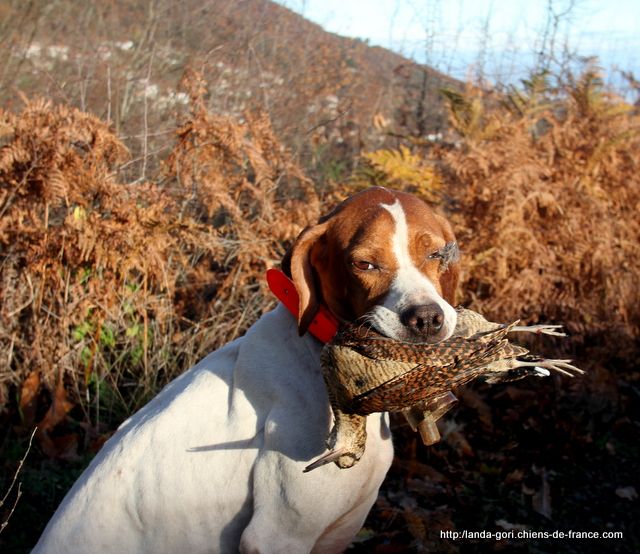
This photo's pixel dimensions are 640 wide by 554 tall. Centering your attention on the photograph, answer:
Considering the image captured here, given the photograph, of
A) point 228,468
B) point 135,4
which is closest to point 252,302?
point 228,468

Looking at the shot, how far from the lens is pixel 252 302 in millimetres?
4984

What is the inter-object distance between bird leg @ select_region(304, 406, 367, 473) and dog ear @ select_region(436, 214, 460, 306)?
0.67m

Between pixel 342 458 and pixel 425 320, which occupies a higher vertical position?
pixel 425 320

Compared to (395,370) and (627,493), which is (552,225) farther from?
(395,370)

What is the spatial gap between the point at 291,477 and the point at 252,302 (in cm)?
266

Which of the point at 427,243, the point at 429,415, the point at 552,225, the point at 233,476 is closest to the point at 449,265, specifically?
the point at 427,243

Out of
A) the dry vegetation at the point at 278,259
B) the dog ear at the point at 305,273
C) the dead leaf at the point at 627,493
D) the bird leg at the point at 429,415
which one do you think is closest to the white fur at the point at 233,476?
the dog ear at the point at 305,273

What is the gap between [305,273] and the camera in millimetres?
2602

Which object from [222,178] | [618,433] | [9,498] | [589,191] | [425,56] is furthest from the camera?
[425,56]

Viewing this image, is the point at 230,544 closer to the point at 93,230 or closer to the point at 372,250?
the point at 372,250

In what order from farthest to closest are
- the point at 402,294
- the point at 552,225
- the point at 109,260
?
the point at 552,225 < the point at 109,260 < the point at 402,294

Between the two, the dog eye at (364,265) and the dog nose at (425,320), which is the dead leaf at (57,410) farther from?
the dog nose at (425,320)

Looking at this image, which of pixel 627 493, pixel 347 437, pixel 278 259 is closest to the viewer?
pixel 347 437

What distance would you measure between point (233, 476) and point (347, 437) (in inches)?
20.6
